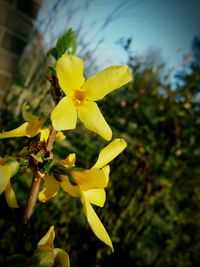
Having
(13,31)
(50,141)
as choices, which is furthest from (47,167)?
(13,31)

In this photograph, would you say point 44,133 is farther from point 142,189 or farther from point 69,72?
point 142,189

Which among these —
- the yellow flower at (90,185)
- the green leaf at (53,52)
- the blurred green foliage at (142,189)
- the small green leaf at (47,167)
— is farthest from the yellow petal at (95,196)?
the blurred green foliage at (142,189)

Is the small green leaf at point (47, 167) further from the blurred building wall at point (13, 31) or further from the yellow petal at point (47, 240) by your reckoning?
the blurred building wall at point (13, 31)

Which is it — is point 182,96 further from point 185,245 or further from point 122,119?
point 185,245

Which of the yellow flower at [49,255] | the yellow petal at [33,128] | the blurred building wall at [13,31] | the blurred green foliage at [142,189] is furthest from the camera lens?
the blurred green foliage at [142,189]

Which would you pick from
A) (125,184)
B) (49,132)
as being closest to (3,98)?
(125,184)

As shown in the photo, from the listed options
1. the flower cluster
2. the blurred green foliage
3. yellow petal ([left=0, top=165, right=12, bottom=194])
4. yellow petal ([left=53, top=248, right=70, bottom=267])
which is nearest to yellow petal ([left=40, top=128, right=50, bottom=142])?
the flower cluster

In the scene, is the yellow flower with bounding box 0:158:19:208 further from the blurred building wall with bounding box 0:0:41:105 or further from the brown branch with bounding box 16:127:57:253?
the blurred building wall with bounding box 0:0:41:105
